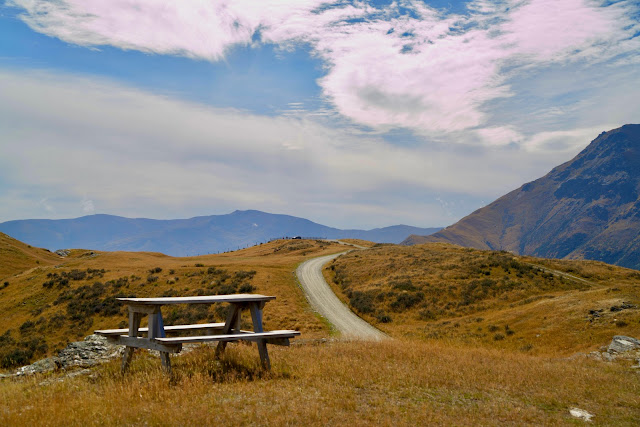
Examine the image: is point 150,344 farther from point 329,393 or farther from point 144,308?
point 329,393

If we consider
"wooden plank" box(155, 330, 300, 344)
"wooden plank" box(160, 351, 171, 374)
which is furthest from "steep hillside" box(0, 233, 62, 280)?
"wooden plank" box(155, 330, 300, 344)

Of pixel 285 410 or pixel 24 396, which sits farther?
pixel 24 396

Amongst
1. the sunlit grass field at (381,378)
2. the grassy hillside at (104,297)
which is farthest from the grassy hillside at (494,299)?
the grassy hillside at (104,297)

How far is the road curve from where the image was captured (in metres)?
26.6

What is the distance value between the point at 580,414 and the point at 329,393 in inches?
208

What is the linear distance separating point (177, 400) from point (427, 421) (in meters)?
4.43

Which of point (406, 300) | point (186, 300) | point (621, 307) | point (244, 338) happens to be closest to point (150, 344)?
point (186, 300)

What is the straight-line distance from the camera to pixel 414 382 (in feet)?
30.1

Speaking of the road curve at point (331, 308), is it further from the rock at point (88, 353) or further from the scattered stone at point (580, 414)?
the scattered stone at point (580, 414)

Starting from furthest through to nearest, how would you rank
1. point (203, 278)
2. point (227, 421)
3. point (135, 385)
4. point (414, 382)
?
point (203, 278), point (414, 382), point (135, 385), point (227, 421)

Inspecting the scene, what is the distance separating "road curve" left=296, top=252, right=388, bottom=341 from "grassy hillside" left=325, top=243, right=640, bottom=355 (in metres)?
1.36

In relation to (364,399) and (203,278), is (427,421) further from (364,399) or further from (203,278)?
(203,278)

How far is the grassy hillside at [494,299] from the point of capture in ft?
71.8

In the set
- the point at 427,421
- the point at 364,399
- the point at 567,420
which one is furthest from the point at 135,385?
the point at 567,420
